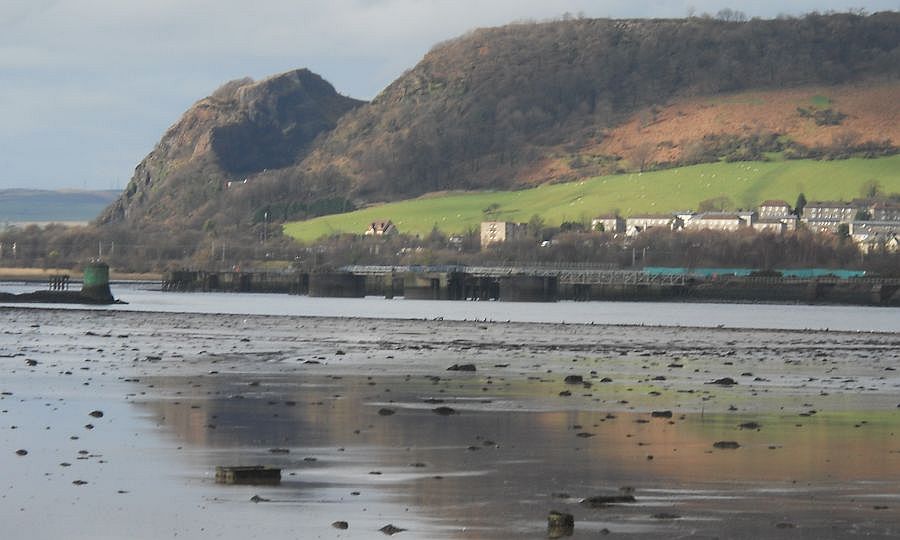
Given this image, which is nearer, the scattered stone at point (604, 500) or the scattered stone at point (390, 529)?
the scattered stone at point (390, 529)

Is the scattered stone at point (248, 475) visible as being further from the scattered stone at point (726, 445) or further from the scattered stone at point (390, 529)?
the scattered stone at point (726, 445)

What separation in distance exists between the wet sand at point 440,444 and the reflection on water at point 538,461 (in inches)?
2.3

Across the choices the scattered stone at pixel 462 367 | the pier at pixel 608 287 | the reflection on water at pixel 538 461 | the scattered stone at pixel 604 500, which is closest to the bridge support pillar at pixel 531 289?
the pier at pixel 608 287

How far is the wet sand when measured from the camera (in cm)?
1912

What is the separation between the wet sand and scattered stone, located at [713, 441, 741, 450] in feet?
0.62

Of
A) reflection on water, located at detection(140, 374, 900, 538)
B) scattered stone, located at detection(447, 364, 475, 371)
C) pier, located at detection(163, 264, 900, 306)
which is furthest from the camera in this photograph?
pier, located at detection(163, 264, 900, 306)

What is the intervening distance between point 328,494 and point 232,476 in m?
1.60

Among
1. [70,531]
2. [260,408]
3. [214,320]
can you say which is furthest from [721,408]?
[214,320]

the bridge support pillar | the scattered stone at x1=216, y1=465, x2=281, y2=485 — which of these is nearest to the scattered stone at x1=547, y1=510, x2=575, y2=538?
the scattered stone at x1=216, y1=465, x2=281, y2=485

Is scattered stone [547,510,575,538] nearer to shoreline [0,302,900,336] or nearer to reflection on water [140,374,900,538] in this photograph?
reflection on water [140,374,900,538]

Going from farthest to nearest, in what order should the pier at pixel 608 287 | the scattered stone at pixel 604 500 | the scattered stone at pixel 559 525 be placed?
the pier at pixel 608 287 → the scattered stone at pixel 604 500 → the scattered stone at pixel 559 525

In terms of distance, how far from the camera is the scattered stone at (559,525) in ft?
59.2

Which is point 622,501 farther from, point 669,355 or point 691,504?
point 669,355

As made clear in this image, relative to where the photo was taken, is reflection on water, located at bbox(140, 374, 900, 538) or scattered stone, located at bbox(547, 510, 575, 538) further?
reflection on water, located at bbox(140, 374, 900, 538)
